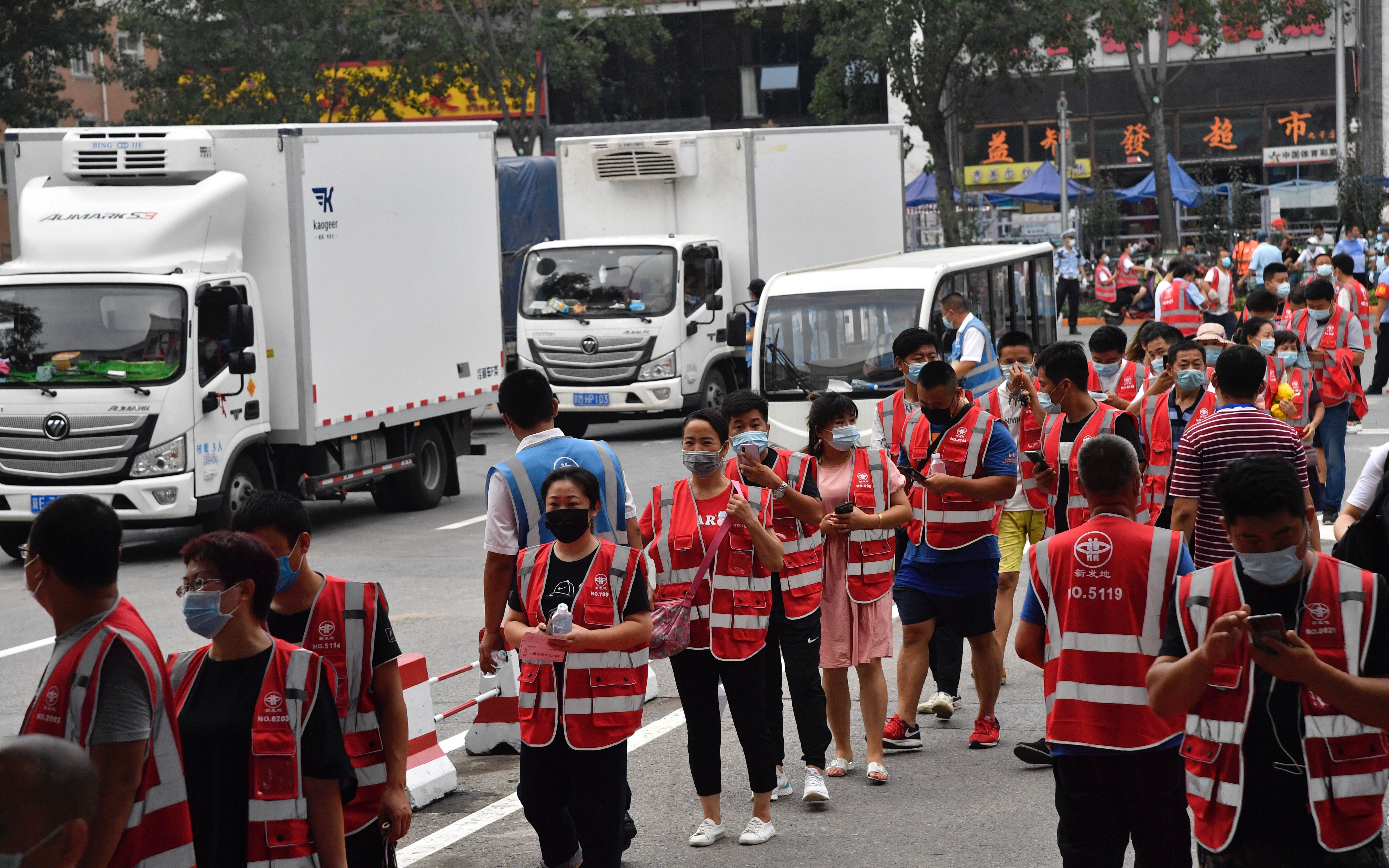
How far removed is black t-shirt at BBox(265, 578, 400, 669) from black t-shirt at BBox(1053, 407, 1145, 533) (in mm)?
3559

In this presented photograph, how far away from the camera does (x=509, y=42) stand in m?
34.2

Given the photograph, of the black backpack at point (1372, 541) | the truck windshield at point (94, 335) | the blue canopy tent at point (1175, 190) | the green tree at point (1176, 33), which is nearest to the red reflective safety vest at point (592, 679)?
the black backpack at point (1372, 541)

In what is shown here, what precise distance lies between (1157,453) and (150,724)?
214 inches

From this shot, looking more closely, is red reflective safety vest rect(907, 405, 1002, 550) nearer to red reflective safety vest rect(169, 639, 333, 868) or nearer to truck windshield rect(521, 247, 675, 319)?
red reflective safety vest rect(169, 639, 333, 868)

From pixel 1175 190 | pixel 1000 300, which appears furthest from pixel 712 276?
pixel 1175 190

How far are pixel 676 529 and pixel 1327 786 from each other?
117 inches

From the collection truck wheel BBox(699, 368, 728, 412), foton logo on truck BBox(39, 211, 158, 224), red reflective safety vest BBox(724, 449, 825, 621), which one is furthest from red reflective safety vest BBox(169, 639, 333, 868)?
truck wheel BBox(699, 368, 728, 412)

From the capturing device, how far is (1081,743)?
14.4 feet

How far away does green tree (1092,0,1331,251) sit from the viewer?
128ft

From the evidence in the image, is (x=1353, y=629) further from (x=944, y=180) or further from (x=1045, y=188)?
(x=1045, y=188)

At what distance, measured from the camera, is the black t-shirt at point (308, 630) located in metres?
4.23

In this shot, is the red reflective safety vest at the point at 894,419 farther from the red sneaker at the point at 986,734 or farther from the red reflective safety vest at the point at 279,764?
the red reflective safety vest at the point at 279,764

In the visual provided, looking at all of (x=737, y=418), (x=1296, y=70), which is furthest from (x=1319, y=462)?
(x=1296, y=70)

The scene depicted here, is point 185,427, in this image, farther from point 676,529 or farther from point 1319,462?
point 1319,462
